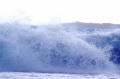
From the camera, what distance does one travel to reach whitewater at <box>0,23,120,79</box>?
1108 centimetres

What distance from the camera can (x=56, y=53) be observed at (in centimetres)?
1273

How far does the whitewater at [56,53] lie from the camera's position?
11.1 metres

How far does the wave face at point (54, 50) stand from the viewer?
464 inches

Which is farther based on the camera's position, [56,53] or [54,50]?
[54,50]

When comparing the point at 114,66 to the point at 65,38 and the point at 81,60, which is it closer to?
→ the point at 81,60

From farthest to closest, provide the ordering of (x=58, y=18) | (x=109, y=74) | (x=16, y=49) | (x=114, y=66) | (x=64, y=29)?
(x=58, y=18) → (x=64, y=29) → (x=16, y=49) → (x=114, y=66) → (x=109, y=74)

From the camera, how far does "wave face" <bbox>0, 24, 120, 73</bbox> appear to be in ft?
38.6

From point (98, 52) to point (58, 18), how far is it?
317 cm

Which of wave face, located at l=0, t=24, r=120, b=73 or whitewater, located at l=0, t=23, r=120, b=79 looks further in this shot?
wave face, located at l=0, t=24, r=120, b=73

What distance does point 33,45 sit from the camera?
12.9 meters

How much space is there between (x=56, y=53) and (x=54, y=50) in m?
→ 0.16

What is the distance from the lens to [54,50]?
505 inches

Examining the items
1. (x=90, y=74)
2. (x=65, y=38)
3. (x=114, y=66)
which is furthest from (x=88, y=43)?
(x=90, y=74)

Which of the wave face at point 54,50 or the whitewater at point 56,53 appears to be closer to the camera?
the whitewater at point 56,53
